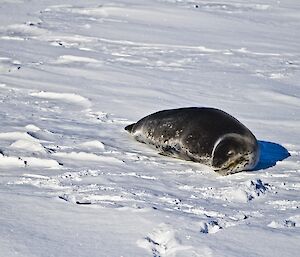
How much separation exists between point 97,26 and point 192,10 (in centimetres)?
212

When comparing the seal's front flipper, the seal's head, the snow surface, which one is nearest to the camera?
the snow surface

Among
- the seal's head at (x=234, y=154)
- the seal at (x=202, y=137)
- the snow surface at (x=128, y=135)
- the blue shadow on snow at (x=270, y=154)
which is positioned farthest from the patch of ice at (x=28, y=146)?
the blue shadow on snow at (x=270, y=154)

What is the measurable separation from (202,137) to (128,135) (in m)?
0.69

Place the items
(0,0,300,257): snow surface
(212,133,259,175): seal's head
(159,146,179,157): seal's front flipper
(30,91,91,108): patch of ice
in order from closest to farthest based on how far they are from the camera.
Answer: (0,0,300,257): snow surface < (212,133,259,175): seal's head < (159,146,179,157): seal's front flipper < (30,91,91,108): patch of ice

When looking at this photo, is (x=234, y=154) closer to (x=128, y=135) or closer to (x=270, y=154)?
(x=270, y=154)

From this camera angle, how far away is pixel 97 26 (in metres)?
10.0

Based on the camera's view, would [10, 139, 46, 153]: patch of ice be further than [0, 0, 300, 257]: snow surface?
Yes

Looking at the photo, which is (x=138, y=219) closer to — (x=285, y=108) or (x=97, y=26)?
(x=285, y=108)

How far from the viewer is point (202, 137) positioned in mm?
4652

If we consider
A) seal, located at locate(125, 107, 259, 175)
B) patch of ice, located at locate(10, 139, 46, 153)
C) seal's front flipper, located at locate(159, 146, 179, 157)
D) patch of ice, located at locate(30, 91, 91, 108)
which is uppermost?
seal, located at locate(125, 107, 259, 175)

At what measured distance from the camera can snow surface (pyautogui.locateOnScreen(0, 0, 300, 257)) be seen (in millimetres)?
3166

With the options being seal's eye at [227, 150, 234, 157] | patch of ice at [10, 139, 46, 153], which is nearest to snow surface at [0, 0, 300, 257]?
patch of ice at [10, 139, 46, 153]

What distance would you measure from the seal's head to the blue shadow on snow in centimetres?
13

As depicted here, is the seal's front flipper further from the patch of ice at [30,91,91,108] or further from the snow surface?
the patch of ice at [30,91,91,108]
